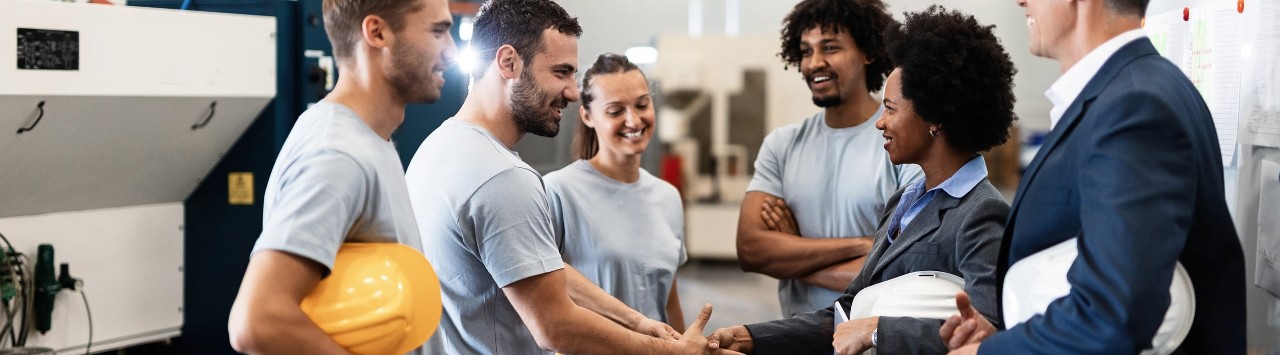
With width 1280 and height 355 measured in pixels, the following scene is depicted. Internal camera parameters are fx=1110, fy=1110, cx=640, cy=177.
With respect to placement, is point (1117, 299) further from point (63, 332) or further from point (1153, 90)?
point (63, 332)

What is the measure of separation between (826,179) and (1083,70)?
1.22 meters

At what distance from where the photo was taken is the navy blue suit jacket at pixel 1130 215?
3.93ft

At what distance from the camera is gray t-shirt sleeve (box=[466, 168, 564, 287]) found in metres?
1.72

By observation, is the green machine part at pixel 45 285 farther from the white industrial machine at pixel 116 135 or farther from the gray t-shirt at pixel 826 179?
the gray t-shirt at pixel 826 179

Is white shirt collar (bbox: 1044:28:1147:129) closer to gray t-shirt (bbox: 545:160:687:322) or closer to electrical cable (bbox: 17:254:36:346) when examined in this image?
gray t-shirt (bbox: 545:160:687:322)

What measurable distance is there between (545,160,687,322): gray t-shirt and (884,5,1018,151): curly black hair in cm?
79

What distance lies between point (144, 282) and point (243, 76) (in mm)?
707

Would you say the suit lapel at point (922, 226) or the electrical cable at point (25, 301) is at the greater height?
the suit lapel at point (922, 226)

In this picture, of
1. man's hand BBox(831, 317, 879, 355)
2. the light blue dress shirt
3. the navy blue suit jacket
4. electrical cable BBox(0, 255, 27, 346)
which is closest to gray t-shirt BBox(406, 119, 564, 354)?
man's hand BBox(831, 317, 879, 355)

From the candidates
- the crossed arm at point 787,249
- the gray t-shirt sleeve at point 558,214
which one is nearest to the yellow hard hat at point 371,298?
the gray t-shirt sleeve at point 558,214

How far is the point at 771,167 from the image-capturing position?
267 cm

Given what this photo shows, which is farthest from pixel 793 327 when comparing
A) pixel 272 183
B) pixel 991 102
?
pixel 272 183

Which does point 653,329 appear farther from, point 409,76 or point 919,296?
point 409,76

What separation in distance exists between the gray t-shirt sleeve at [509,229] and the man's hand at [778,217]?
957mm
